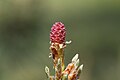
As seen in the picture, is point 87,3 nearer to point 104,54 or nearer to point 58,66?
point 104,54

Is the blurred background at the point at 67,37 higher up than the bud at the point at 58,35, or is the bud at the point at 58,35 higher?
the bud at the point at 58,35

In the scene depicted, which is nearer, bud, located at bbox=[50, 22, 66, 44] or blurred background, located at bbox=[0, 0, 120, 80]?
bud, located at bbox=[50, 22, 66, 44]

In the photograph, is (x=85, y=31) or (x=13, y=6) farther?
(x=85, y=31)

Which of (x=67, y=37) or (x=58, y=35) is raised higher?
(x=58, y=35)

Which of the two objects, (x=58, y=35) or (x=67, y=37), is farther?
(x=67, y=37)

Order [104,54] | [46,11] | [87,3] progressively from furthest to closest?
[87,3] < [46,11] < [104,54]

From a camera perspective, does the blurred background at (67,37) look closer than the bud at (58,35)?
No

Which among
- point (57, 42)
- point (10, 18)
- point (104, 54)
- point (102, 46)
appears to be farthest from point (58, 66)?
point (102, 46)

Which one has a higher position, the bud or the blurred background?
the bud
